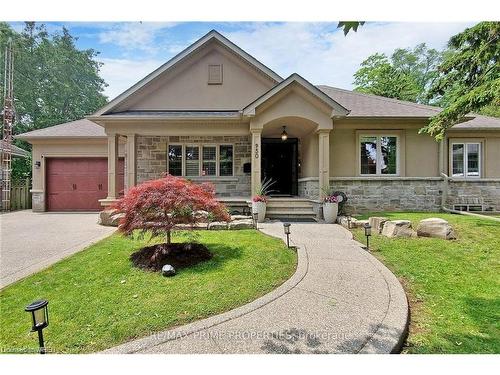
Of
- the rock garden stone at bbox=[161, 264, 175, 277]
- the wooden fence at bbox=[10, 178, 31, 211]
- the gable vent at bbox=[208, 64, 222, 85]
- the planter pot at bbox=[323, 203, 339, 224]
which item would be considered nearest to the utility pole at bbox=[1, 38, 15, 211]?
the wooden fence at bbox=[10, 178, 31, 211]

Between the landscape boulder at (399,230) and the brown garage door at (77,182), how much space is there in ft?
35.3

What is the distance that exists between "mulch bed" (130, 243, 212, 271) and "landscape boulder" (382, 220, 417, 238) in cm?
442

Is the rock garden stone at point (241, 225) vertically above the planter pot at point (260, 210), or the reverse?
the planter pot at point (260, 210)

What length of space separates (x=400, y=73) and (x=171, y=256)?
22867mm

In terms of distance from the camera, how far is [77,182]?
1198 cm

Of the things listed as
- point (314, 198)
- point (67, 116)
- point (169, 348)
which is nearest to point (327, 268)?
point (169, 348)

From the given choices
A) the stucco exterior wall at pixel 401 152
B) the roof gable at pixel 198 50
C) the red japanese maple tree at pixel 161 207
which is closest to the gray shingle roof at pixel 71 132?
the roof gable at pixel 198 50

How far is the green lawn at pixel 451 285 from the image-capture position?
8.99 ft

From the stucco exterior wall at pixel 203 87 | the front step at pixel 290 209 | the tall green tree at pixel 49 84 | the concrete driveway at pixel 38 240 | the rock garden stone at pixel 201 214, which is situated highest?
the tall green tree at pixel 49 84

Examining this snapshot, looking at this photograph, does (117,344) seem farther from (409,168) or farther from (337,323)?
(409,168)

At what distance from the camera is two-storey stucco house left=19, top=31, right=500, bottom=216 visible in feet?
29.4

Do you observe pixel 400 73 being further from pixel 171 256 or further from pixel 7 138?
pixel 7 138

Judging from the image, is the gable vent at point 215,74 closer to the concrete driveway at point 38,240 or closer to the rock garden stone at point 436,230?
the concrete driveway at point 38,240

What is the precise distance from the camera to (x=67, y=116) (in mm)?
21516
